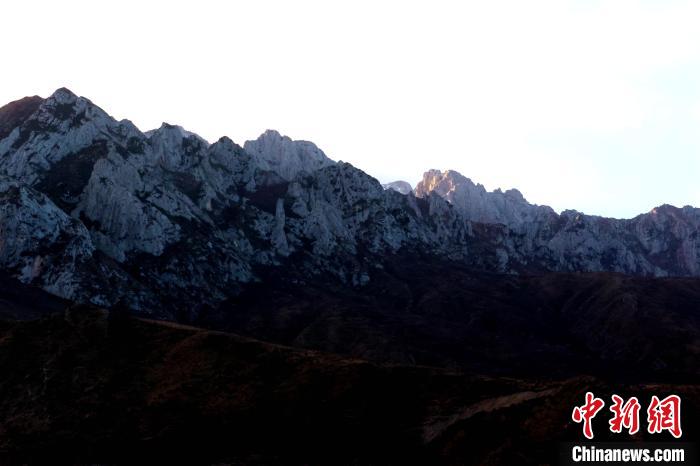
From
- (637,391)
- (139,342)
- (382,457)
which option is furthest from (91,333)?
(637,391)

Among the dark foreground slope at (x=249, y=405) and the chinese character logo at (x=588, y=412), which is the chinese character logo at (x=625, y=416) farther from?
the dark foreground slope at (x=249, y=405)

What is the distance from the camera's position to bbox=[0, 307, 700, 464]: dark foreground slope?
196ft

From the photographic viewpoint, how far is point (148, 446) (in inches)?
2589

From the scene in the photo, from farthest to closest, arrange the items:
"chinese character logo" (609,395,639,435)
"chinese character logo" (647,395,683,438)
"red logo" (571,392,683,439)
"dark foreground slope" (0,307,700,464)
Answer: "dark foreground slope" (0,307,700,464) → "chinese character logo" (609,395,639,435) → "red logo" (571,392,683,439) → "chinese character logo" (647,395,683,438)

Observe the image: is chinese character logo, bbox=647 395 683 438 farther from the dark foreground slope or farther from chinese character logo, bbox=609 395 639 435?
the dark foreground slope

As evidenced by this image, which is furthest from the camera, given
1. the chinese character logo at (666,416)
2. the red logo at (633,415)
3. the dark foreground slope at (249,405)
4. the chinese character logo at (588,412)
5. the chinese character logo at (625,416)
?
the dark foreground slope at (249,405)

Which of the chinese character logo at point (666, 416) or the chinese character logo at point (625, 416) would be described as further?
the chinese character logo at point (625, 416)

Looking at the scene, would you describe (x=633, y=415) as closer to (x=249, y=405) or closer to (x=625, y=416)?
(x=625, y=416)

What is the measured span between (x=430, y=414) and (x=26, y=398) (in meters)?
50.0

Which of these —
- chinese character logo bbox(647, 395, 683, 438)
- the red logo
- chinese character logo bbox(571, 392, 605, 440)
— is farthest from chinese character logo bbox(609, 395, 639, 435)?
chinese character logo bbox(571, 392, 605, 440)

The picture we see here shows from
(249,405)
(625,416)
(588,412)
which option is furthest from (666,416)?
(249,405)

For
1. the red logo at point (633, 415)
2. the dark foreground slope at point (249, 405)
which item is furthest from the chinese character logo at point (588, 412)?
the dark foreground slope at point (249, 405)

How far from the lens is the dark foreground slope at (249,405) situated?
59.8 m

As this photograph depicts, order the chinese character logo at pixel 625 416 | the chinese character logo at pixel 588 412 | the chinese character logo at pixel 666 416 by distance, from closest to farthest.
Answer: the chinese character logo at pixel 666 416
the chinese character logo at pixel 625 416
the chinese character logo at pixel 588 412
